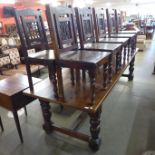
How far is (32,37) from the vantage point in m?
1.89

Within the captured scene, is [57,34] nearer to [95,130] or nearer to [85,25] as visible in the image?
[85,25]

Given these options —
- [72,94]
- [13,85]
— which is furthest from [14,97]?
[72,94]

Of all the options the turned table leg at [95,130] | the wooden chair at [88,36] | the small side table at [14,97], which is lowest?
the turned table leg at [95,130]

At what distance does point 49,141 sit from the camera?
6.67ft

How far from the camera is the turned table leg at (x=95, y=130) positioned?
1657 millimetres

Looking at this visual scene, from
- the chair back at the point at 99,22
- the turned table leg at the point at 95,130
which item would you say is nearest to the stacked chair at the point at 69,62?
the turned table leg at the point at 95,130

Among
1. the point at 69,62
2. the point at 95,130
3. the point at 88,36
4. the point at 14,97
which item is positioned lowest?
the point at 95,130

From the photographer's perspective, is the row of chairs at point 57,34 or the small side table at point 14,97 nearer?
the row of chairs at point 57,34

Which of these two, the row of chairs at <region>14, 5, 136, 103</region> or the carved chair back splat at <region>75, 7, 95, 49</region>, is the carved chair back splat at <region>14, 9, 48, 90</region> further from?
the carved chair back splat at <region>75, 7, 95, 49</region>

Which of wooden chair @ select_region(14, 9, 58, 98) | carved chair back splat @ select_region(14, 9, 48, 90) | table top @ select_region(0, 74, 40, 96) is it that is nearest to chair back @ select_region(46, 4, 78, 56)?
wooden chair @ select_region(14, 9, 58, 98)

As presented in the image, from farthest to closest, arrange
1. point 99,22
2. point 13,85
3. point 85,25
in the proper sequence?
point 99,22 → point 85,25 → point 13,85

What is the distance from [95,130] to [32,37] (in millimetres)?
1259

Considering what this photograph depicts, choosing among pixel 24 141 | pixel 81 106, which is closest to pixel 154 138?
pixel 81 106

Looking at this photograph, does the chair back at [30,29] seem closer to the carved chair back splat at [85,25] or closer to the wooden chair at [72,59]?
the wooden chair at [72,59]
